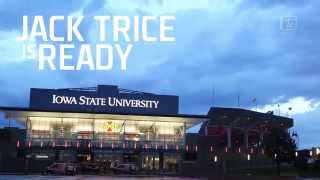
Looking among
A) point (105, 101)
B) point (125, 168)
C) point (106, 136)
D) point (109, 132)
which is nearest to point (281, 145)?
point (125, 168)

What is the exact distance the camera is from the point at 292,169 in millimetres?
64938

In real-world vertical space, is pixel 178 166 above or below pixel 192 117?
below

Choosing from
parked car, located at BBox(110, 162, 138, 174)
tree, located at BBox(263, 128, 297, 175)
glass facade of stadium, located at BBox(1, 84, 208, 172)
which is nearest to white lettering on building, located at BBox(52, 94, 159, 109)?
glass facade of stadium, located at BBox(1, 84, 208, 172)

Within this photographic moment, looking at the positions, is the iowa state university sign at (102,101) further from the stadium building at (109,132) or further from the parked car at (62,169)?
the parked car at (62,169)

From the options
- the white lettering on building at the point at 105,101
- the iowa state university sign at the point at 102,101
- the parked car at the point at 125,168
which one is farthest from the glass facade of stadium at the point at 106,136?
the parked car at the point at 125,168

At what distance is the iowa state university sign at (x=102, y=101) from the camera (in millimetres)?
92750

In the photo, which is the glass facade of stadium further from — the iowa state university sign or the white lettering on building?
the white lettering on building

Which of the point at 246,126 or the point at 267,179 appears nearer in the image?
the point at 267,179

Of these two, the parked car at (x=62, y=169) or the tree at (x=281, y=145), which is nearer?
the tree at (x=281, y=145)

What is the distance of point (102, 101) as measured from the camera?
93.9m

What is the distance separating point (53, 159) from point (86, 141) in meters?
6.06

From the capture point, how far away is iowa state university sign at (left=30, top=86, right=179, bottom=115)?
304 feet

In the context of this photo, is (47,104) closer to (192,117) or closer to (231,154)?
(192,117)

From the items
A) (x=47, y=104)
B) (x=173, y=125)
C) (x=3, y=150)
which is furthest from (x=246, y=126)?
(x=3, y=150)
